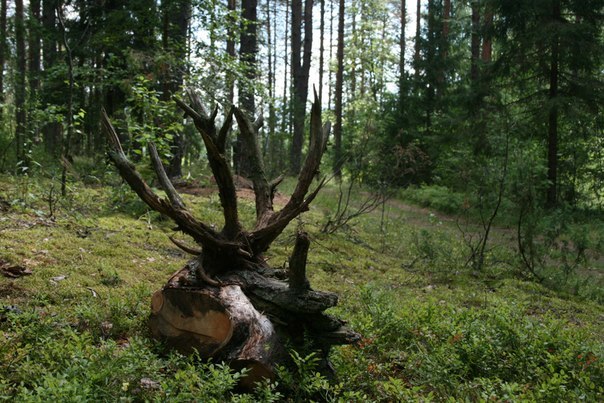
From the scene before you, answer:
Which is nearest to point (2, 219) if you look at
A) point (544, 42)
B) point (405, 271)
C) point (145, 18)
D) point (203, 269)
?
point (203, 269)

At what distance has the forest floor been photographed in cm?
323

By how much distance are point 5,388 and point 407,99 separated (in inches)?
786

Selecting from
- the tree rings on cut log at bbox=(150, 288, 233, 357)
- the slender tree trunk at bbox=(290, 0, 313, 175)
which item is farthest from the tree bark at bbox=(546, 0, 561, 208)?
the tree rings on cut log at bbox=(150, 288, 233, 357)

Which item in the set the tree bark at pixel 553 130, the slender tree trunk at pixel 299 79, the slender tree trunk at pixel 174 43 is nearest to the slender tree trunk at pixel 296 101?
the slender tree trunk at pixel 299 79

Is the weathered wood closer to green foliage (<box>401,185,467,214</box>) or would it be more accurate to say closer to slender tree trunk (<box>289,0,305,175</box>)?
green foliage (<box>401,185,467,214</box>)

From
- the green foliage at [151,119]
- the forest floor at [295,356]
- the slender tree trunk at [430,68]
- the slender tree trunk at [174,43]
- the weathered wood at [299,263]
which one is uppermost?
the slender tree trunk at [430,68]

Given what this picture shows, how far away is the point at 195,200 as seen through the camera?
1060cm

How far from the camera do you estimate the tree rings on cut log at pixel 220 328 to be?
345cm

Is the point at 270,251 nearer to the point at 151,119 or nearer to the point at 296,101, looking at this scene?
the point at 151,119

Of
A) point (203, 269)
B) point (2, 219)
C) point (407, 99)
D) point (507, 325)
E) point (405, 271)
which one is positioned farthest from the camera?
point (407, 99)

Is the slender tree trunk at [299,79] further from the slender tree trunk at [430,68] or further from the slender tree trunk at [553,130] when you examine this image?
the slender tree trunk at [553,130]

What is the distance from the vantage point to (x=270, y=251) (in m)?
8.11

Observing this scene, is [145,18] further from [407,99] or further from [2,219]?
[407,99]

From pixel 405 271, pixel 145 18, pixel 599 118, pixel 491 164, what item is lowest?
pixel 405 271
